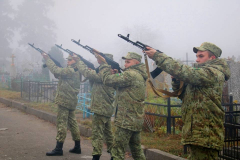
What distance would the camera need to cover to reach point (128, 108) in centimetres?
348

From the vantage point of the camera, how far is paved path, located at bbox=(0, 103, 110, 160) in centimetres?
474

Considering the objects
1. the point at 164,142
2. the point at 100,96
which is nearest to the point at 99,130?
the point at 100,96

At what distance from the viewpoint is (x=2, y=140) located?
5.77m

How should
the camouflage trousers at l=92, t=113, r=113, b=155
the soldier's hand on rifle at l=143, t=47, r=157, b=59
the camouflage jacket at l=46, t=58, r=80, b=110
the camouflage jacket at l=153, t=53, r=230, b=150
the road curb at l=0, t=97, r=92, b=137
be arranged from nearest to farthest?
the camouflage jacket at l=153, t=53, r=230, b=150 → the soldier's hand on rifle at l=143, t=47, r=157, b=59 → the camouflage trousers at l=92, t=113, r=113, b=155 → the camouflage jacket at l=46, t=58, r=80, b=110 → the road curb at l=0, t=97, r=92, b=137

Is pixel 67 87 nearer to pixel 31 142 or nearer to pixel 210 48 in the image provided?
pixel 31 142

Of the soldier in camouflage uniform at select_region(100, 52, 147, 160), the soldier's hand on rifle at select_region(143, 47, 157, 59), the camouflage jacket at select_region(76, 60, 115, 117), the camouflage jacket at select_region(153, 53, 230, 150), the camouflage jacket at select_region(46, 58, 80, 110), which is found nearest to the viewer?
the camouflage jacket at select_region(153, 53, 230, 150)

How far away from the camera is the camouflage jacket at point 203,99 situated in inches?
98.0

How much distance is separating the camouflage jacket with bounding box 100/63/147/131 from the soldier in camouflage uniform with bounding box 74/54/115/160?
0.73 meters

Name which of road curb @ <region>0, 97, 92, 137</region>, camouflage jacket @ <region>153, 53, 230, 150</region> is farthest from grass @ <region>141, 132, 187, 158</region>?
camouflage jacket @ <region>153, 53, 230, 150</region>

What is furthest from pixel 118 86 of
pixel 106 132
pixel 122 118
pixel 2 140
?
pixel 2 140

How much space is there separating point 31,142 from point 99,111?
2441mm

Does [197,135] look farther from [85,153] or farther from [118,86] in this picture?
[85,153]

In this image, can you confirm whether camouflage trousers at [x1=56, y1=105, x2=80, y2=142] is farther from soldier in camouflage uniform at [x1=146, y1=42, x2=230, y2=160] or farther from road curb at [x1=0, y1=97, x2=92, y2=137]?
soldier in camouflage uniform at [x1=146, y1=42, x2=230, y2=160]

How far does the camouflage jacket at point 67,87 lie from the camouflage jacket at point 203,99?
2.70m
